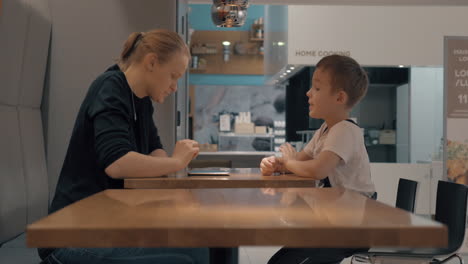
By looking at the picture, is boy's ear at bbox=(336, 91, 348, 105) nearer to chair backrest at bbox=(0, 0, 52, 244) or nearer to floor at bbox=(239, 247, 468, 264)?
chair backrest at bbox=(0, 0, 52, 244)

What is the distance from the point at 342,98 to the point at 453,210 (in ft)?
2.72

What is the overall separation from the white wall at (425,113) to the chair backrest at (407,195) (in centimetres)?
336

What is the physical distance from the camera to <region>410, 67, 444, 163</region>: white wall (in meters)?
6.37

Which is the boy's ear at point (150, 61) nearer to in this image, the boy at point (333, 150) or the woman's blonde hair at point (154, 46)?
the woman's blonde hair at point (154, 46)

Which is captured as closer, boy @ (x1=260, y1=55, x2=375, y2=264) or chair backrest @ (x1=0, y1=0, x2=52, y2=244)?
boy @ (x1=260, y1=55, x2=375, y2=264)

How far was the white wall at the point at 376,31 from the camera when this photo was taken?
20.7 ft

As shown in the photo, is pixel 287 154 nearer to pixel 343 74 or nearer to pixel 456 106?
pixel 343 74

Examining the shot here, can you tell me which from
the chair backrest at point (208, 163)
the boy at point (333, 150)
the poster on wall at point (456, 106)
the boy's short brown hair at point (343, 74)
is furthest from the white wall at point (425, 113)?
the boy's short brown hair at point (343, 74)

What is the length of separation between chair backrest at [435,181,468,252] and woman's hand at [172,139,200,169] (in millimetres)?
1310

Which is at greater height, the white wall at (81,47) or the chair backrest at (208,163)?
the white wall at (81,47)

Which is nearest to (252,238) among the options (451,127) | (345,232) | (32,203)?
(345,232)

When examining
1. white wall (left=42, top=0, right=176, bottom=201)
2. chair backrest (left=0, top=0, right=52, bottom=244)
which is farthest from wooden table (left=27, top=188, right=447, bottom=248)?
white wall (left=42, top=0, right=176, bottom=201)

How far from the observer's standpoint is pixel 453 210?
8.97 ft

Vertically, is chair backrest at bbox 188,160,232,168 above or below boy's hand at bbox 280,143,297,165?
below
